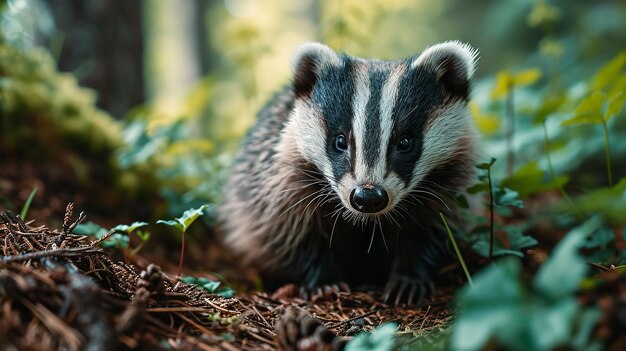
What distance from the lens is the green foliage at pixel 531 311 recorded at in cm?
178

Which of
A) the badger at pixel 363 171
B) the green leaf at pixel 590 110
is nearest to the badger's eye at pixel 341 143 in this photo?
the badger at pixel 363 171

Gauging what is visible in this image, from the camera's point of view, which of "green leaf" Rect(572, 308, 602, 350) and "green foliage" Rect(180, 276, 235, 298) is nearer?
"green leaf" Rect(572, 308, 602, 350)

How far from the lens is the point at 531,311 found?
1833 millimetres

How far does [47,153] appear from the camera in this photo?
5477 mm

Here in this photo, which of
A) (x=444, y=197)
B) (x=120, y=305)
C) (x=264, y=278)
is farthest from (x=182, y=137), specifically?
(x=120, y=305)

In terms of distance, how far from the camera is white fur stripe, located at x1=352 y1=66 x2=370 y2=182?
11.9 ft

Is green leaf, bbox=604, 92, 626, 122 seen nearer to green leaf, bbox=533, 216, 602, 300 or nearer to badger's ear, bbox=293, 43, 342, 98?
badger's ear, bbox=293, 43, 342, 98

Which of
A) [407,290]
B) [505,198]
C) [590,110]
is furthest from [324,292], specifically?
[590,110]

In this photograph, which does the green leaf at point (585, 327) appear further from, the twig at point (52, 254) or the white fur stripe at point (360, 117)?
the twig at point (52, 254)

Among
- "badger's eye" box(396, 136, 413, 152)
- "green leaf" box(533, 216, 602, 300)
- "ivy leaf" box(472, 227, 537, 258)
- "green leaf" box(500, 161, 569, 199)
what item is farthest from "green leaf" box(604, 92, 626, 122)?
"green leaf" box(533, 216, 602, 300)

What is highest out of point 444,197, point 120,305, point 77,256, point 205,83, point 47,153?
point 205,83

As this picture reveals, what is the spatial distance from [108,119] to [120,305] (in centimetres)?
406

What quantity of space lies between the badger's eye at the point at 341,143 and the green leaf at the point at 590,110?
139 cm

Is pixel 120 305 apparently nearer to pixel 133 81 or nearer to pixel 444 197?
pixel 444 197
